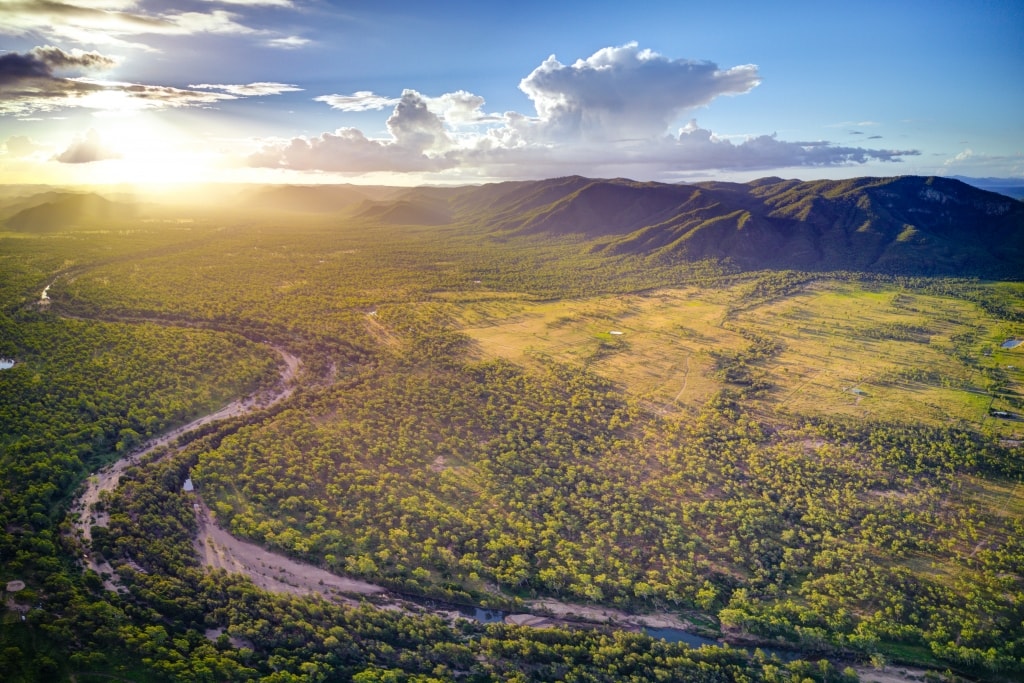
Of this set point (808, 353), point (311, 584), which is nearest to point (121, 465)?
point (311, 584)

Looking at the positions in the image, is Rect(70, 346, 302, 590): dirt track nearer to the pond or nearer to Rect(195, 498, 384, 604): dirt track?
Rect(195, 498, 384, 604): dirt track

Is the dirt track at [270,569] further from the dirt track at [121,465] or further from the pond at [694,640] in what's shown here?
the pond at [694,640]

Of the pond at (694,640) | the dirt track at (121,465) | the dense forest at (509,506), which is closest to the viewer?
the dense forest at (509,506)

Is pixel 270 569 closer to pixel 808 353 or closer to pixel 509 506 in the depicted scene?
pixel 509 506

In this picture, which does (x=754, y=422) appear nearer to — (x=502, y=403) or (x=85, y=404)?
(x=502, y=403)

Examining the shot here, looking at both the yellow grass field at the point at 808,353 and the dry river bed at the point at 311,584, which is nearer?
the dry river bed at the point at 311,584

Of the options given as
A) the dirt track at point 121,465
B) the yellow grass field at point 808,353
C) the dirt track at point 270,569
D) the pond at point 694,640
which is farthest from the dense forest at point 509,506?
the yellow grass field at point 808,353

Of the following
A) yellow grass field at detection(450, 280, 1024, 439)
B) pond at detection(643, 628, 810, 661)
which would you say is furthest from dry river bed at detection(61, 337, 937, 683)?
yellow grass field at detection(450, 280, 1024, 439)

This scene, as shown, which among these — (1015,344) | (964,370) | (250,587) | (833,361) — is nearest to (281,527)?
(250,587)
